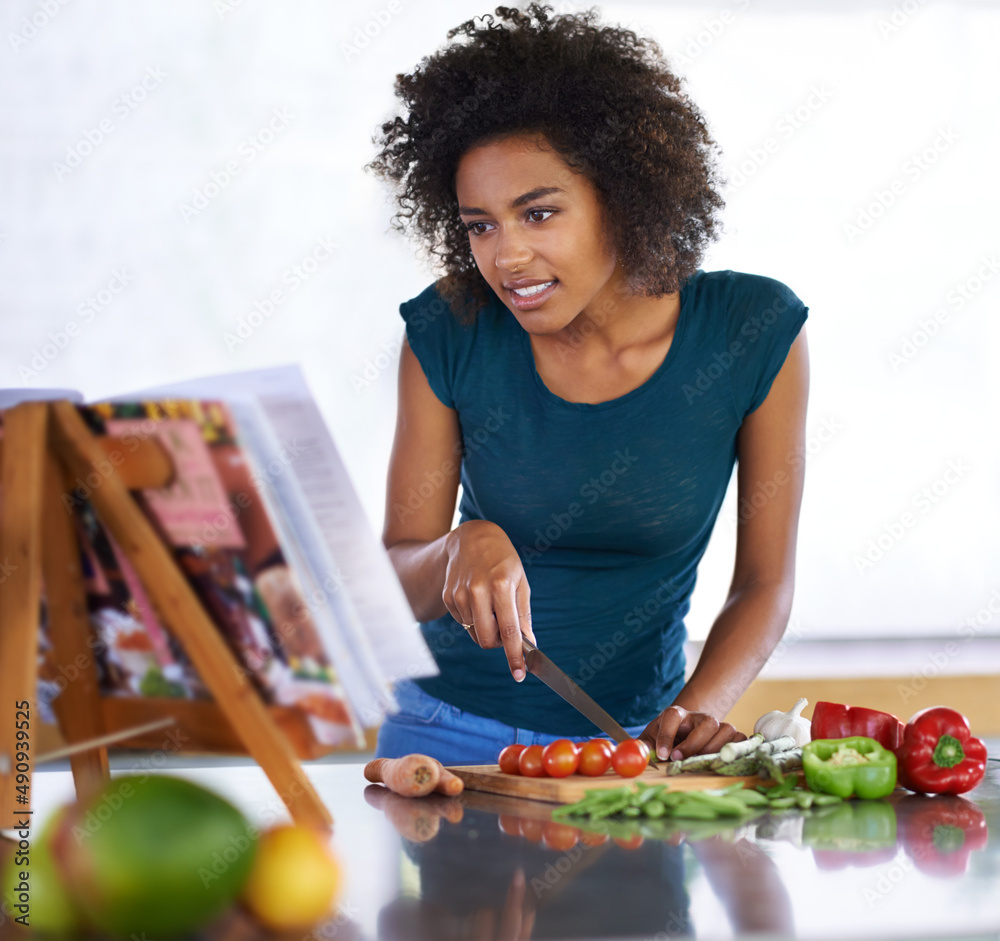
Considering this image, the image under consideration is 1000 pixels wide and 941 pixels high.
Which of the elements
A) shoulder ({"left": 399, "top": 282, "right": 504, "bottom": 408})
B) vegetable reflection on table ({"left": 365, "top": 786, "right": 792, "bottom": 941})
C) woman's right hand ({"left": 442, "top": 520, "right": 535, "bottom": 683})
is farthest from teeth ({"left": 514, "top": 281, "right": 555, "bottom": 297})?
vegetable reflection on table ({"left": 365, "top": 786, "right": 792, "bottom": 941})

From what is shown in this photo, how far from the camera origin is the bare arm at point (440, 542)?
4.12ft

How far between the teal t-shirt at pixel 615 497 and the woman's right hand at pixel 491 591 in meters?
0.29

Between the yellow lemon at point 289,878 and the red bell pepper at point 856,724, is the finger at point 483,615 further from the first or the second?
the yellow lemon at point 289,878

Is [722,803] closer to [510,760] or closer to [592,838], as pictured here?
[592,838]

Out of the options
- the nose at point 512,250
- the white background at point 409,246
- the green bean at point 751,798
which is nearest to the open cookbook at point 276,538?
the green bean at point 751,798

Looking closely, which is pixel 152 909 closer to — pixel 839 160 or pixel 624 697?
pixel 624 697

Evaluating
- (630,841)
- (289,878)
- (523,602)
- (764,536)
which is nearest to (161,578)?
(289,878)

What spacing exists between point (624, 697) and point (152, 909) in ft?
3.64

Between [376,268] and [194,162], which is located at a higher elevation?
[194,162]

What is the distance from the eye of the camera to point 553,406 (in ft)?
5.32

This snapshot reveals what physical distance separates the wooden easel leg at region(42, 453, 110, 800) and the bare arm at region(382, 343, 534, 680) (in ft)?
1.73

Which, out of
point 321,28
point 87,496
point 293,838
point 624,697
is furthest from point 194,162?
point 293,838

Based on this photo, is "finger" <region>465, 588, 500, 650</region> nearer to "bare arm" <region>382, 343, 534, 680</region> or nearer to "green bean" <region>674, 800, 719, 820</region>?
"bare arm" <region>382, 343, 534, 680</region>

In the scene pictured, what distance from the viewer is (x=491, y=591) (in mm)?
1255
